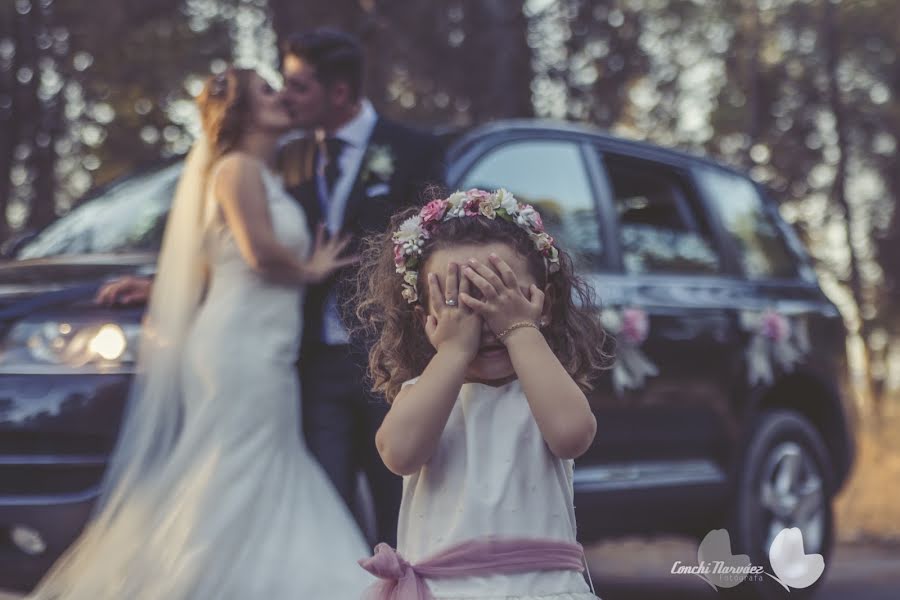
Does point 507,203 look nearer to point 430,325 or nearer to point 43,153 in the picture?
point 430,325

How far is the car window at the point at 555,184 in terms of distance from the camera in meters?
5.02

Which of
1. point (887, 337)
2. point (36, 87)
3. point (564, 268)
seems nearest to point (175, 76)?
point (36, 87)

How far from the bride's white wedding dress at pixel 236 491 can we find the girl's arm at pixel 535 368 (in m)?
1.86

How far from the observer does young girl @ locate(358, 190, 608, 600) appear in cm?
216

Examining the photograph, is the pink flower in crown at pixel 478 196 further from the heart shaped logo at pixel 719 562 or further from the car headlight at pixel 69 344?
the car headlight at pixel 69 344

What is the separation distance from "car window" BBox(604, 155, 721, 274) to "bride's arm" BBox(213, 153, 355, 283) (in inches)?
66.8

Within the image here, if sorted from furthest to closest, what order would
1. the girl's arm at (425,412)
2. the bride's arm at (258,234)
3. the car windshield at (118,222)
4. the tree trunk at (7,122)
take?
the tree trunk at (7,122) → the car windshield at (118,222) → the bride's arm at (258,234) → the girl's arm at (425,412)

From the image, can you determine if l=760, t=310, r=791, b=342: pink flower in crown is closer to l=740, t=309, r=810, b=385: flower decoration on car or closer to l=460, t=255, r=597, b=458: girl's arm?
l=740, t=309, r=810, b=385: flower decoration on car

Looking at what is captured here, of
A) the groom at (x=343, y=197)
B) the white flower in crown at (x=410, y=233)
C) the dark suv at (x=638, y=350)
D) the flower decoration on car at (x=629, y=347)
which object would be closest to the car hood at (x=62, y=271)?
the dark suv at (x=638, y=350)

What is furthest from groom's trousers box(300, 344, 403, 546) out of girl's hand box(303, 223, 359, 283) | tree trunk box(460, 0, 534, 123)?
tree trunk box(460, 0, 534, 123)

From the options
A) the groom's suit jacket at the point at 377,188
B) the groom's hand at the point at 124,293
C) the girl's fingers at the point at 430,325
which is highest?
the girl's fingers at the point at 430,325

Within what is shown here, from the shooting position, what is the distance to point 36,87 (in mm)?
10891

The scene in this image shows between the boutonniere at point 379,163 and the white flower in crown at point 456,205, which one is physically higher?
the white flower in crown at point 456,205

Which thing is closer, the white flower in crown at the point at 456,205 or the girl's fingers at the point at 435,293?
the girl's fingers at the point at 435,293
